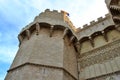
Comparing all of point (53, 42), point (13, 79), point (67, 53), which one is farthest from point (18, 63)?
point (67, 53)

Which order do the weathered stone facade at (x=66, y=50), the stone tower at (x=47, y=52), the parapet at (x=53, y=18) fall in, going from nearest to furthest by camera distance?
the stone tower at (x=47, y=52), the weathered stone facade at (x=66, y=50), the parapet at (x=53, y=18)

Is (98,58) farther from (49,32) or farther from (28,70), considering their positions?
(28,70)

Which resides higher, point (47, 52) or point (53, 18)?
point (53, 18)

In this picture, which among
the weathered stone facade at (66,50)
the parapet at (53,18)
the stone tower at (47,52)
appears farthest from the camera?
the parapet at (53,18)

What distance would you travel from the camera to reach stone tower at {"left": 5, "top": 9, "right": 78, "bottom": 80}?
20.3 feet

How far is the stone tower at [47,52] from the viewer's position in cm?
619

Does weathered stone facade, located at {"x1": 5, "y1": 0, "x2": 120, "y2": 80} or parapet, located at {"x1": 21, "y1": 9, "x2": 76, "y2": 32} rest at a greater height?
parapet, located at {"x1": 21, "y1": 9, "x2": 76, "y2": 32}

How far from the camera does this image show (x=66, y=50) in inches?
305

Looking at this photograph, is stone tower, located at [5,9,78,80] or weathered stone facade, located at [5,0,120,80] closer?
stone tower, located at [5,9,78,80]

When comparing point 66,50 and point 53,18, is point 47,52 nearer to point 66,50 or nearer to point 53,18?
point 66,50

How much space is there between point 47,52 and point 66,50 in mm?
1155

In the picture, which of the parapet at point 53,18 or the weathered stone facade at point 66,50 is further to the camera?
the parapet at point 53,18

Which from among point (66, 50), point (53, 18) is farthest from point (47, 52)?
point (53, 18)

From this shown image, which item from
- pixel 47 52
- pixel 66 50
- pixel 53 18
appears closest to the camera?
pixel 47 52
